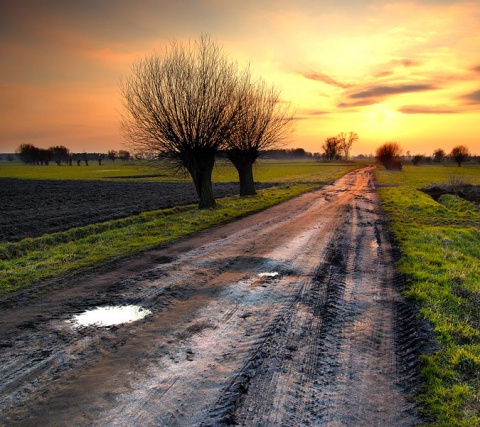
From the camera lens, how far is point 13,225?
19016 mm

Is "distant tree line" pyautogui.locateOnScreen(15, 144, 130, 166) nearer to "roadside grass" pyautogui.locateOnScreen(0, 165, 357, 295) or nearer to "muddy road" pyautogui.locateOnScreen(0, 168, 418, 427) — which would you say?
"roadside grass" pyautogui.locateOnScreen(0, 165, 357, 295)

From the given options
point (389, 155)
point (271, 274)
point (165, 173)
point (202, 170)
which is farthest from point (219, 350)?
point (389, 155)

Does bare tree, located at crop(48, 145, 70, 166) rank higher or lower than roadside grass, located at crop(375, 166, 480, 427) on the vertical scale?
higher

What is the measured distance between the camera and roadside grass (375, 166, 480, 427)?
4504mm

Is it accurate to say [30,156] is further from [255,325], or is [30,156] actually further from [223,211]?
[255,325]

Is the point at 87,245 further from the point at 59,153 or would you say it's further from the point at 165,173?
the point at 59,153

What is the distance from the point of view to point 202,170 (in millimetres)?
22953

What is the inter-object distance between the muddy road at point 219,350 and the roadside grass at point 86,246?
1.47 metres

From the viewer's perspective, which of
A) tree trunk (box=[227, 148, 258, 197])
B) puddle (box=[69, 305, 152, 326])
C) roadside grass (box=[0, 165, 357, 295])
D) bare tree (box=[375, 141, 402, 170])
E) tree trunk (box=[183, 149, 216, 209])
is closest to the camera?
puddle (box=[69, 305, 152, 326])

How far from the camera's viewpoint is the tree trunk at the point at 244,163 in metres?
29.8

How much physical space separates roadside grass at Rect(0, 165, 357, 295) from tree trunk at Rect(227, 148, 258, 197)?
28.9 ft

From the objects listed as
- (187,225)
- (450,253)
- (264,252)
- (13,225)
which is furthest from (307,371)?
(13,225)

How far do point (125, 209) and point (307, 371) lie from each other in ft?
71.0

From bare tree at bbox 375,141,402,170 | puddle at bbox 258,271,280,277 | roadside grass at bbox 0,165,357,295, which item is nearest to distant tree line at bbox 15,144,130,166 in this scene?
bare tree at bbox 375,141,402,170
